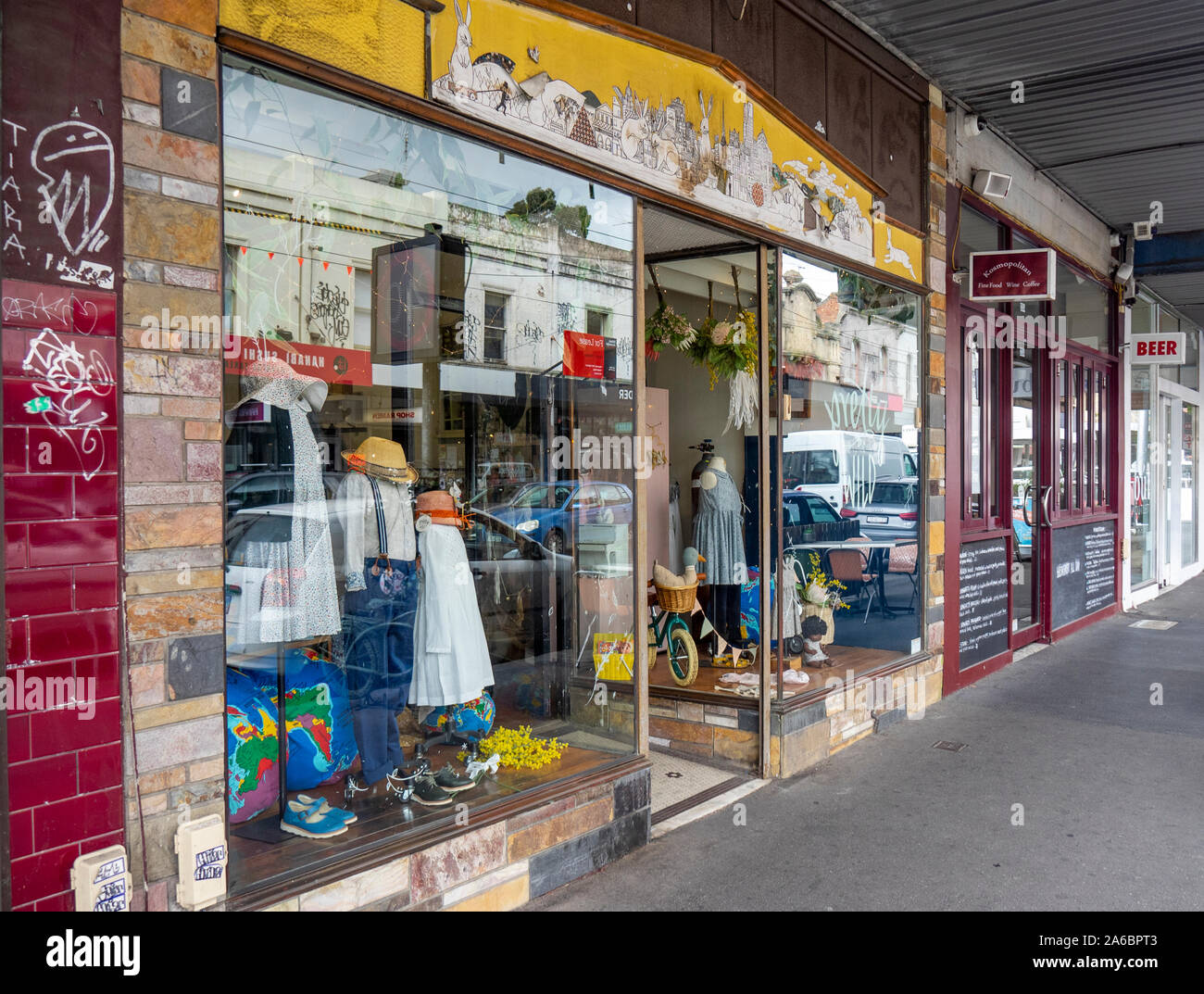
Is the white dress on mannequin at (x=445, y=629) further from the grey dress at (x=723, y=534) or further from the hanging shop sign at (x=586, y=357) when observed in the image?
the grey dress at (x=723, y=534)

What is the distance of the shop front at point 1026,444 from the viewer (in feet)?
23.1

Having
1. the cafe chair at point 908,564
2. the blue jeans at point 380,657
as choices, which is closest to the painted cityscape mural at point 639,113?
the blue jeans at point 380,657

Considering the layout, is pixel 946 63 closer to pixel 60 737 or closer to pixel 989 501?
pixel 989 501

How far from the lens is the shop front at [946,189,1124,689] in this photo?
7.05 metres

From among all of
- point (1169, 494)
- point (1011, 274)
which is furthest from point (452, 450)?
point (1169, 494)

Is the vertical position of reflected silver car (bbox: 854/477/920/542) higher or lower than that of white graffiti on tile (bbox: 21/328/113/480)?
lower

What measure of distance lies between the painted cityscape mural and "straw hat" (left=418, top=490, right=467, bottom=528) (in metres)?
1.43

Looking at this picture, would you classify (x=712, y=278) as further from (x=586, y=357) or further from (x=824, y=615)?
(x=824, y=615)

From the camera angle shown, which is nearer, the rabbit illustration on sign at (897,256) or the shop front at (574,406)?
the shop front at (574,406)

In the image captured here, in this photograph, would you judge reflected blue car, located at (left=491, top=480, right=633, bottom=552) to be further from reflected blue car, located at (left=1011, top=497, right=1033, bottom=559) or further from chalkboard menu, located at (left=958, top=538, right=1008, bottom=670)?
reflected blue car, located at (left=1011, top=497, right=1033, bottom=559)

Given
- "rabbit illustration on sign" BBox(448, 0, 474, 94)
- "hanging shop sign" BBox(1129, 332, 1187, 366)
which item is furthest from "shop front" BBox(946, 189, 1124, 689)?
"rabbit illustration on sign" BBox(448, 0, 474, 94)

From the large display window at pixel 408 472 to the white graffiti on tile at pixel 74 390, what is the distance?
39cm

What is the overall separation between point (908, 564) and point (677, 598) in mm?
1877

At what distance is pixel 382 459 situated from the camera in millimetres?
3514
